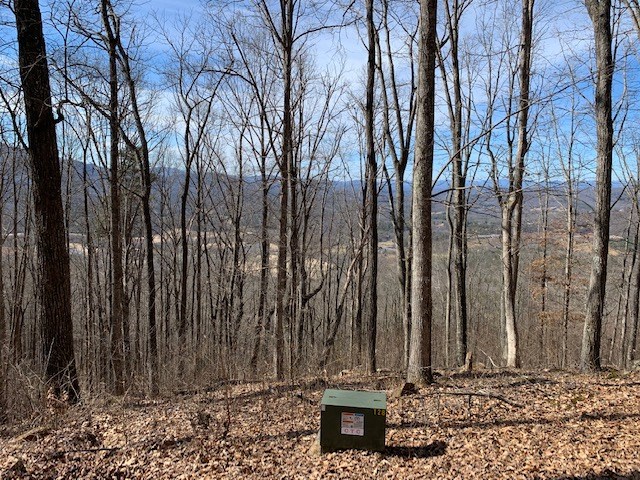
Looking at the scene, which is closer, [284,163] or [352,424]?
[352,424]

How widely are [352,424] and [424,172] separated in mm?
3444

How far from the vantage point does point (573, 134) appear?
18281mm

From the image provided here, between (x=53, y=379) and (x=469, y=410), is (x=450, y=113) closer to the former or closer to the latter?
(x=469, y=410)

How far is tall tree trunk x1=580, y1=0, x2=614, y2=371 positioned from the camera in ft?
23.9

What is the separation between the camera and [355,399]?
4.30 metres

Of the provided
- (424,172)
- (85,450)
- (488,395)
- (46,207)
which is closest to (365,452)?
(488,395)

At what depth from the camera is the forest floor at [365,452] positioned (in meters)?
4.00

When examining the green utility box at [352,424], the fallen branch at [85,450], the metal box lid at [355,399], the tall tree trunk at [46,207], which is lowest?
the fallen branch at [85,450]

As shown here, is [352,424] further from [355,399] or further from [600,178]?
[600,178]

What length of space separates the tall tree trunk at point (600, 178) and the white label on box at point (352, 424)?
5.29 m

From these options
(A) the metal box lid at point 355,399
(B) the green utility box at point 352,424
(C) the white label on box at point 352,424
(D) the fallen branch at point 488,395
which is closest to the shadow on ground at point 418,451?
(B) the green utility box at point 352,424

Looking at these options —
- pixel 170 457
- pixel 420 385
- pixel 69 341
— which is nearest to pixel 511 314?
pixel 420 385

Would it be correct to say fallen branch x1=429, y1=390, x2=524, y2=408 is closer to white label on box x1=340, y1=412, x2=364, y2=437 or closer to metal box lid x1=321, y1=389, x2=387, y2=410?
metal box lid x1=321, y1=389, x2=387, y2=410

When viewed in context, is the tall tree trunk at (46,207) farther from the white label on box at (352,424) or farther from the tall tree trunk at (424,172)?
the tall tree trunk at (424,172)
